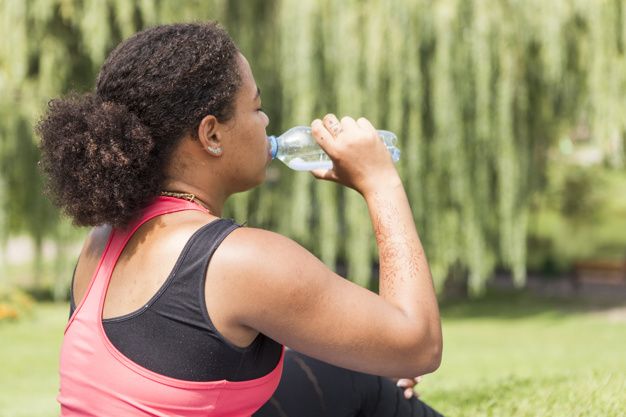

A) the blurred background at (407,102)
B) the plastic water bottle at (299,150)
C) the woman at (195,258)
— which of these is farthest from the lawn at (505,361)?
the woman at (195,258)

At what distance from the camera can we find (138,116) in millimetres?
2152

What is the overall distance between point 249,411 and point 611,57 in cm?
1087

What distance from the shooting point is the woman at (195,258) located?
1.99 meters

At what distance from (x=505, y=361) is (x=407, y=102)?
3528 millimetres

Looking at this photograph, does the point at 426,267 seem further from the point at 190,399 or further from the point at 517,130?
the point at 517,130

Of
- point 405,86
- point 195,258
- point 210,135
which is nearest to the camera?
point 195,258

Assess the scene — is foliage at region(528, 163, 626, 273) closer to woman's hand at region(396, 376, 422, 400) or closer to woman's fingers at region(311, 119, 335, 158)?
woman's hand at region(396, 376, 422, 400)

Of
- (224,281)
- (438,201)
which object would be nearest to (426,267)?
(224,281)

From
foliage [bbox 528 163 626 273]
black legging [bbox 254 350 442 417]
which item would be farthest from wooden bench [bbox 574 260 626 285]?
black legging [bbox 254 350 442 417]

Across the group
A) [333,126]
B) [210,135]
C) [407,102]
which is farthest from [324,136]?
[407,102]

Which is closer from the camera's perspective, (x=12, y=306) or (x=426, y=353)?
(x=426, y=353)

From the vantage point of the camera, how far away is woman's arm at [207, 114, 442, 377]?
1958mm

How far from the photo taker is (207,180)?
2.28 meters

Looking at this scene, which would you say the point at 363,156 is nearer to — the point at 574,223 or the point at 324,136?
the point at 324,136
